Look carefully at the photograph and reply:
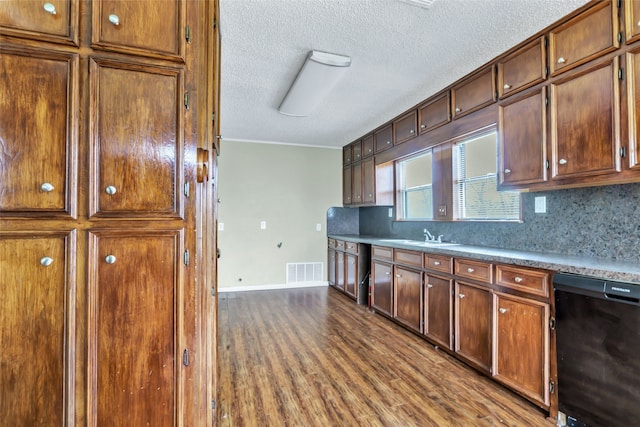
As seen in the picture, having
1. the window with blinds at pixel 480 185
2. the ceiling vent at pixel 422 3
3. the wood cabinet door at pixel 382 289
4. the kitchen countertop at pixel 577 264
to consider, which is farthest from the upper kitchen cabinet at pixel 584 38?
the wood cabinet door at pixel 382 289

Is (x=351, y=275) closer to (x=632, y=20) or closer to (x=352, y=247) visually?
(x=352, y=247)

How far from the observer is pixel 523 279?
1935 millimetres

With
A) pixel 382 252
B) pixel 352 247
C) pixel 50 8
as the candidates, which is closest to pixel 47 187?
pixel 50 8

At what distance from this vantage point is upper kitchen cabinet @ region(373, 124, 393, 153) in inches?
157

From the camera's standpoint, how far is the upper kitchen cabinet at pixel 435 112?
9.62 ft

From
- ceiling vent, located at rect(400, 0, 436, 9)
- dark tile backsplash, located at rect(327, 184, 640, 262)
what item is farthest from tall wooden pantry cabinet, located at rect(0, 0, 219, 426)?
dark tile backsplash, located at rect(327, 184, 640, 262)

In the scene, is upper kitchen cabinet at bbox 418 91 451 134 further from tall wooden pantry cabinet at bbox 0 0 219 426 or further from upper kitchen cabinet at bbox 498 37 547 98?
tall wooden pantry cabinet at bbox 0 0 219 426

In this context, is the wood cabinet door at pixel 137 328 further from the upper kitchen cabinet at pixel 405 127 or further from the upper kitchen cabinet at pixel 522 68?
the upper kitchen cabinet at pixel 405 127

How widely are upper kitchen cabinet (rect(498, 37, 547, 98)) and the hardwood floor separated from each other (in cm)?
214

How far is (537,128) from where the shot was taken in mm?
2096

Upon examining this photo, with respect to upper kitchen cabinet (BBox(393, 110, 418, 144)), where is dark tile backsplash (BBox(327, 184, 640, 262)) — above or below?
below

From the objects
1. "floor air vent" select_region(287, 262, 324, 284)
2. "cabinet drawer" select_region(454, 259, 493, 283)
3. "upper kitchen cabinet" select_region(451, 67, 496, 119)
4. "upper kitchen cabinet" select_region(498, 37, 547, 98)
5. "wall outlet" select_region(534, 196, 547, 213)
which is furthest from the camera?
"floor air vent" select_region(287, 262, 324, 284)

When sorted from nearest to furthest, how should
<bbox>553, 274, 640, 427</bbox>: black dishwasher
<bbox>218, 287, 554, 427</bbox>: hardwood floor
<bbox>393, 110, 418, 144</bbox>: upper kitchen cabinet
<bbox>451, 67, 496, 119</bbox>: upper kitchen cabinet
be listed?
<bbox>553, 274, 640, 427</bbox>: black dishwasher, <bbox>218, 287, 554, 427</bbox>: hardwood floor, <bbox>451, 67, 496, 119</bbox>: upper kitchen cabinet, <bbox>393, 110, 418, 144</bbox>: upper kitchen cabinet

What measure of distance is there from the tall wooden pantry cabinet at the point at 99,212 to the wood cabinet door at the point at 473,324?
2.02 metres
